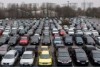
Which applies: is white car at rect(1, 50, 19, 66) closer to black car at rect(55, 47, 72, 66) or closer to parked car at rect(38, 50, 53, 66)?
parked car at rect(38, 50, 53, 66)

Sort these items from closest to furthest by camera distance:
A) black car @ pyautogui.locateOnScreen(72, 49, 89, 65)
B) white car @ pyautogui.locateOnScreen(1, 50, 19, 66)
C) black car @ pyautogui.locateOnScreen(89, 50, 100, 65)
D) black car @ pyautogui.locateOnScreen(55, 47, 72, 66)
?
black car @ pyautogui.locateOnScreen(55, 47, 72, 66), white car @ pyautogui.locateOnScreen(1, 50, 19, 66), black car @ pyautogui.locateOnScreen(72, 49, 89, 65), black car @ pyautogui.locateOnScreen(89, 50, 100, 65)

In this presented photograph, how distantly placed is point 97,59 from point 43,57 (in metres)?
5.08

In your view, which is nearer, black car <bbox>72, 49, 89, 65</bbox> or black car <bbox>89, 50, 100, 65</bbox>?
black car <bbox>72, 49, 89, 65</bbox>

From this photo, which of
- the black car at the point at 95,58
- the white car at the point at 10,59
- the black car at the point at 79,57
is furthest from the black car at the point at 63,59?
the white car at the point at 10,59

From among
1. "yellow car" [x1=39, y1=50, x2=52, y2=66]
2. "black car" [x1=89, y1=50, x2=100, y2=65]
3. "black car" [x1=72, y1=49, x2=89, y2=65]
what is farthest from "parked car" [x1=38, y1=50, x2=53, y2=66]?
"black car" [x1=89, y1=50, x2=100, y2=65]

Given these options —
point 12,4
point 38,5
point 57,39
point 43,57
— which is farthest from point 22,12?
point 43,57

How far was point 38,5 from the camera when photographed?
166 metres

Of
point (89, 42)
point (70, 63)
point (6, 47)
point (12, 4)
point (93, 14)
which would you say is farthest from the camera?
point (12, 4)

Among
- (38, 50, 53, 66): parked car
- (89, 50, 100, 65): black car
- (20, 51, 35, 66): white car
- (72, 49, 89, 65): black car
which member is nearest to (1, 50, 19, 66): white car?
(20, 51, 35, 66): white car

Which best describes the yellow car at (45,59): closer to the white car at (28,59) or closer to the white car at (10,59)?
the white car at (28,59)

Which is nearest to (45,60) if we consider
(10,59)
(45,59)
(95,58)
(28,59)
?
(45,59)

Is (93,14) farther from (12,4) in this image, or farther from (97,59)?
(97,59)

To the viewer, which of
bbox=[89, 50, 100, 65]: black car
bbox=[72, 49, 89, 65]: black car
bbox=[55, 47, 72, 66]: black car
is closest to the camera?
Result: bbox=[55, 47, 72, 66]: black car

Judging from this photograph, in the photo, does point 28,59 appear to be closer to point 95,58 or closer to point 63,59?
point 63,59
